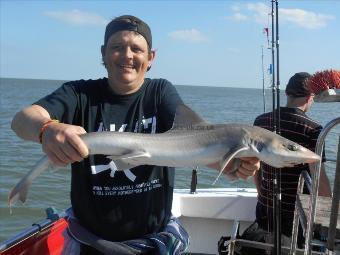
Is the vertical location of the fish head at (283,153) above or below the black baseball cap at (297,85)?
below

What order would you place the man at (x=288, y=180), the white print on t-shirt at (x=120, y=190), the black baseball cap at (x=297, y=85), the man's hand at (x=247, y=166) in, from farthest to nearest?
the black baseball cap at (x=297, y=85)
the man at (x=288, y=180)
the white print on t-shirt at (x=120, y=190)
the man's hand at (x=247, y=166)

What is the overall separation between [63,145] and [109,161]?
717 millimetres

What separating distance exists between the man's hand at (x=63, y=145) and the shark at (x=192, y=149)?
163 mm

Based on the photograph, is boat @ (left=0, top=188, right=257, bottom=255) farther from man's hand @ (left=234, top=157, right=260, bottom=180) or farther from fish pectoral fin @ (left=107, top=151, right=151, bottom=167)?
fish pectoral fin @ (left=107, top=151, right=151, bottom=167)

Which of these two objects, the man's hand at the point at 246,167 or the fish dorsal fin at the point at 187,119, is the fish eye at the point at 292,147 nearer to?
the man's hand at the point at 246,167

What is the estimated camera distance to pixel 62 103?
295 cm

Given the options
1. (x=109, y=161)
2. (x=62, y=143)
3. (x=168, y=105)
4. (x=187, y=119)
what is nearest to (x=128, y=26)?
(x=168, y=105)

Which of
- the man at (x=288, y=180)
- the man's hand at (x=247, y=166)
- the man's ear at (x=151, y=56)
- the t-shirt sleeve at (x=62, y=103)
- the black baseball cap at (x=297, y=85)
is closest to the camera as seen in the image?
the man's hand at (x=247, y=166)

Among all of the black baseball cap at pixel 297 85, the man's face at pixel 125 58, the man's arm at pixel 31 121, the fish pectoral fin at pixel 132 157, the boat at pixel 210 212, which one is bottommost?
the boat at pixel 210 212

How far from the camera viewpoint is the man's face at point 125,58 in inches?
119

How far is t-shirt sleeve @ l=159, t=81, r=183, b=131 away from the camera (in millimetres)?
3076

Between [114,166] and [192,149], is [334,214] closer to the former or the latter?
[192,149]

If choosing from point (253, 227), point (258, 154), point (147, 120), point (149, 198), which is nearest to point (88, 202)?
point (149, 198)

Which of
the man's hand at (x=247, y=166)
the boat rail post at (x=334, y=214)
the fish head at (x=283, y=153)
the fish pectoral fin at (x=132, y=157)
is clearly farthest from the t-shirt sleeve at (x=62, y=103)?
the boat rail post at (x=334, y=214)
